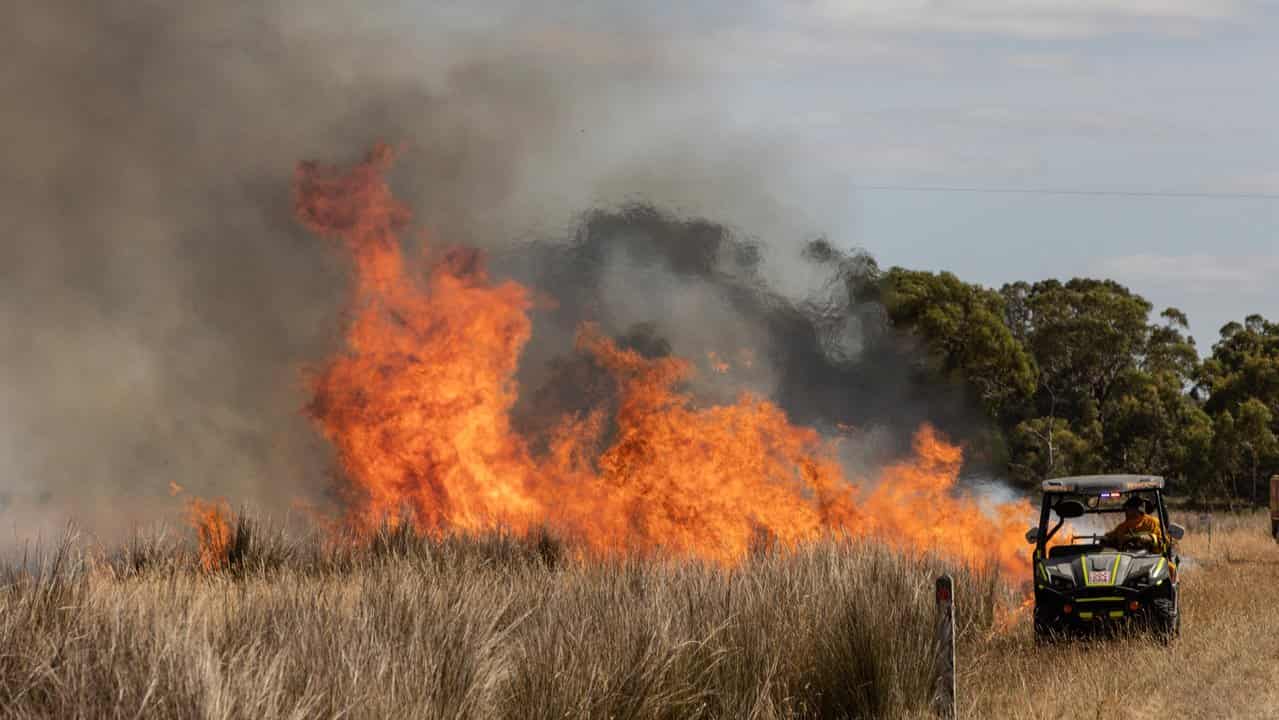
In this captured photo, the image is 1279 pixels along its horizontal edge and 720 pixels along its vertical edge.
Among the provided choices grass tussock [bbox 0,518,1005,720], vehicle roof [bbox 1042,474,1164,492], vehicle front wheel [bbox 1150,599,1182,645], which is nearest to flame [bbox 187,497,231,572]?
grass tussock [bbox 0,518,1005,720]

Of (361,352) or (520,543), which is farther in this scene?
(361,352)

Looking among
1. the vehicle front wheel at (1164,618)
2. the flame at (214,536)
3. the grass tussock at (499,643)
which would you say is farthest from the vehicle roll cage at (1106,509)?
the flame at (214,536)

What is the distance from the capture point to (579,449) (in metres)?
23.0

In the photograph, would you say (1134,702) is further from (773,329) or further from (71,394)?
(71,394)

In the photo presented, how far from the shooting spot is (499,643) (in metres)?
8.41

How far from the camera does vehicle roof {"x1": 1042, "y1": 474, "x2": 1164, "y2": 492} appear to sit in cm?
1338

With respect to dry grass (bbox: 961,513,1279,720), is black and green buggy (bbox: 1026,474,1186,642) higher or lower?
higher

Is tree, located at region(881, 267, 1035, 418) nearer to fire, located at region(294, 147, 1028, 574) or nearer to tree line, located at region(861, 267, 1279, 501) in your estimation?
tree line, located at region(861, 267, 1279, 501)

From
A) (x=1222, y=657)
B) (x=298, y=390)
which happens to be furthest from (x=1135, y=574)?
(x=298, y=390)

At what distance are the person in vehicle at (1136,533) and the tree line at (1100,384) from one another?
26848 millimetres

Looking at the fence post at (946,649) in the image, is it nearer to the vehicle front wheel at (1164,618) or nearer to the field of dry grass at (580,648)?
the field of dry grass at (580,648)

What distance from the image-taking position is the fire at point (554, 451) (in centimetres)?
2036

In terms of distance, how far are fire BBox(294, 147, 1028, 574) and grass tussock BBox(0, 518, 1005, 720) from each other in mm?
7045

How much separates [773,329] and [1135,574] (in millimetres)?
13562
